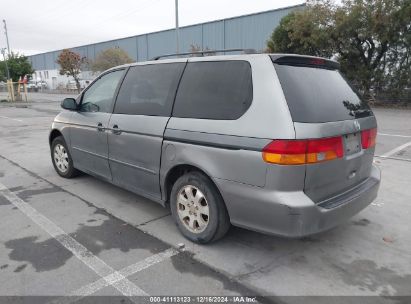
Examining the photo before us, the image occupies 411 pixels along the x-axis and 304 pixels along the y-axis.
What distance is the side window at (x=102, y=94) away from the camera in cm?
455

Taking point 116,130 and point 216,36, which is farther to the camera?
point 216,36

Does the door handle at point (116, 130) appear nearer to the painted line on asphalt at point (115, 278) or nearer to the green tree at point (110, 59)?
the painted line on asphalt at point (115, 278)

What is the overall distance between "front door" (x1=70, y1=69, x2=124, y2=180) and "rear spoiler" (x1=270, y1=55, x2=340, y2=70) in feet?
7.16

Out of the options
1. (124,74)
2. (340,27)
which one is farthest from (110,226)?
(340,27)

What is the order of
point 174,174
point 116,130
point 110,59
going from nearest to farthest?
point 174,174 → point 116,130 → point 110,59

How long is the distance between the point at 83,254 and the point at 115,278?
0.56 m

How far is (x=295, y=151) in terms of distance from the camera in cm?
276

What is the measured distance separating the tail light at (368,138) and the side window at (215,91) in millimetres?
1232

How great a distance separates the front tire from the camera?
5.60 meters

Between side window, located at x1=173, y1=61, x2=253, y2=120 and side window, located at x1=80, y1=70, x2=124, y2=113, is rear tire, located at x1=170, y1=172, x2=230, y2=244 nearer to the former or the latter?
A: side window, located at x1=173, y1=61, x2=253, y2=120

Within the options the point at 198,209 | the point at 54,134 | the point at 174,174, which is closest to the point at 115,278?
the point at 198,209

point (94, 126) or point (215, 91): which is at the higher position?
point (215, 91)

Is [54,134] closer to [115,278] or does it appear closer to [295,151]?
[115,278]

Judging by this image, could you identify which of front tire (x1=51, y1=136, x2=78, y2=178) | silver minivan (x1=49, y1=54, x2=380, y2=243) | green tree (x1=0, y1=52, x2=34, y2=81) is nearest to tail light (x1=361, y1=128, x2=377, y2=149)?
silver minivan (x1=49, y1=54, x2=380, y2=243)
